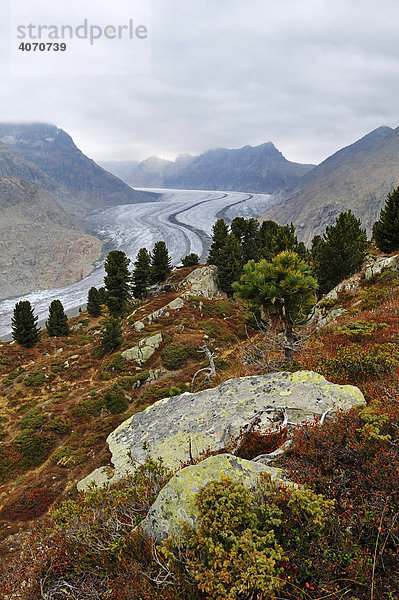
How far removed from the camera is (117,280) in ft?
129

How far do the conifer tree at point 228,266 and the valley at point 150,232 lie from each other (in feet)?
175

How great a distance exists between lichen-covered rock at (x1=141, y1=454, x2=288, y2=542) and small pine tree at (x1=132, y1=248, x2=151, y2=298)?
41.5m

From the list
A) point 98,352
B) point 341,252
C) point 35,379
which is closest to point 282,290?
point 341,252

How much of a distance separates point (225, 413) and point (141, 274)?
39.3 meters

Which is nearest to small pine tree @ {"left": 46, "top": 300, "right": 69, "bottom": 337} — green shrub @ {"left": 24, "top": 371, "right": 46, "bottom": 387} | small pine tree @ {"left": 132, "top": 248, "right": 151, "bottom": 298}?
small pine tree @ {"left": 132, "top": 248, "right": 151, "bottom": 298}

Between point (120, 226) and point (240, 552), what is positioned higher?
point (120, 226)

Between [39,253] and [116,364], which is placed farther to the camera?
[39,253]

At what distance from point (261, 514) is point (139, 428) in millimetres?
7302

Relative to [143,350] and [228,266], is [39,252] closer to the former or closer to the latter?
[228,266]

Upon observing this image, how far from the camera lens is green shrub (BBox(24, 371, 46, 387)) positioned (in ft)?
81.8

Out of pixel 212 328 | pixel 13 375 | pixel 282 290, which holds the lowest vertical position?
pixel 13 375

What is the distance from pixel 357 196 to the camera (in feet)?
650

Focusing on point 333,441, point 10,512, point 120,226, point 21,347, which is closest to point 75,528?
point 333,441

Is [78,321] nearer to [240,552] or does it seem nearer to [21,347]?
[21,347]
